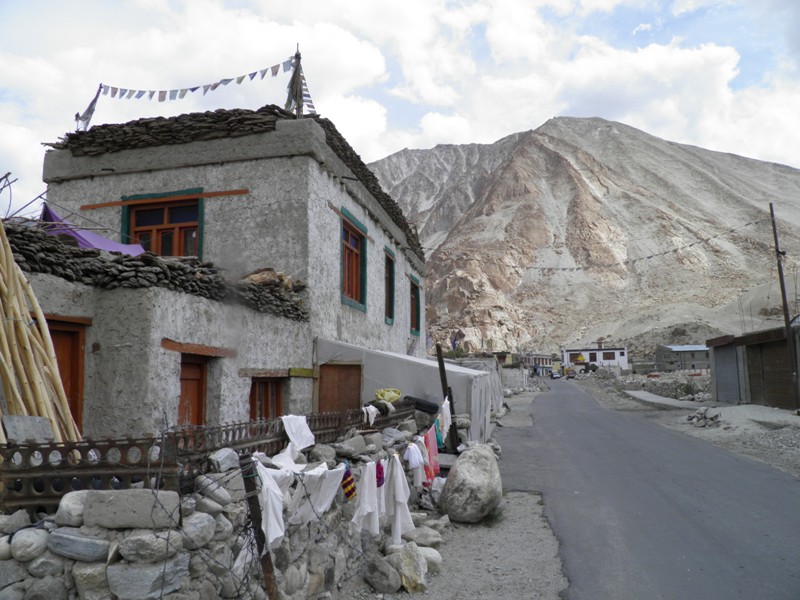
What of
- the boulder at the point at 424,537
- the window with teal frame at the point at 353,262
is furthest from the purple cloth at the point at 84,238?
the boulder at the point at 424,537

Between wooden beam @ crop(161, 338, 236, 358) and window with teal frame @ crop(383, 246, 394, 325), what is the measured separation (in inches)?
316

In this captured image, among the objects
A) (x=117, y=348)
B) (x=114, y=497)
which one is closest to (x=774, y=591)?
(x=114, y=497)

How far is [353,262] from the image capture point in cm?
1381

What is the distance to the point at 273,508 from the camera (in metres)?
4.38

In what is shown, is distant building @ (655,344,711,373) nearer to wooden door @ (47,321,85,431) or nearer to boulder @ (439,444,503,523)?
boulder @ (439,444,503,523)

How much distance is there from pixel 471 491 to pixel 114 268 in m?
5.68

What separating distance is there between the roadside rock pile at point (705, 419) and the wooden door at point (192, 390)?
1750 centimetres

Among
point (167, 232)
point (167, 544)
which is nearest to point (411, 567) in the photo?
point (167, 544)

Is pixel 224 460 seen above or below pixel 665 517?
above

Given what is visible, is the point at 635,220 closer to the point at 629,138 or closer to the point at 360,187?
the point at 629,138

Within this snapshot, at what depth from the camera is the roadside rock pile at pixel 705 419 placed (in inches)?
786

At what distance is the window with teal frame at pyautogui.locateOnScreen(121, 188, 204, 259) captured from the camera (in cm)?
1132

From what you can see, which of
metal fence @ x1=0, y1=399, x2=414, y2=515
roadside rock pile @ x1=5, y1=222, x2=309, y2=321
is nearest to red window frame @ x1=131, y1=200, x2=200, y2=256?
roadside rock pile @ x1=5, y1=222, x2=309, y2=321

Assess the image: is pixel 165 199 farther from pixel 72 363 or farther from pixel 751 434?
pixel 751 434
